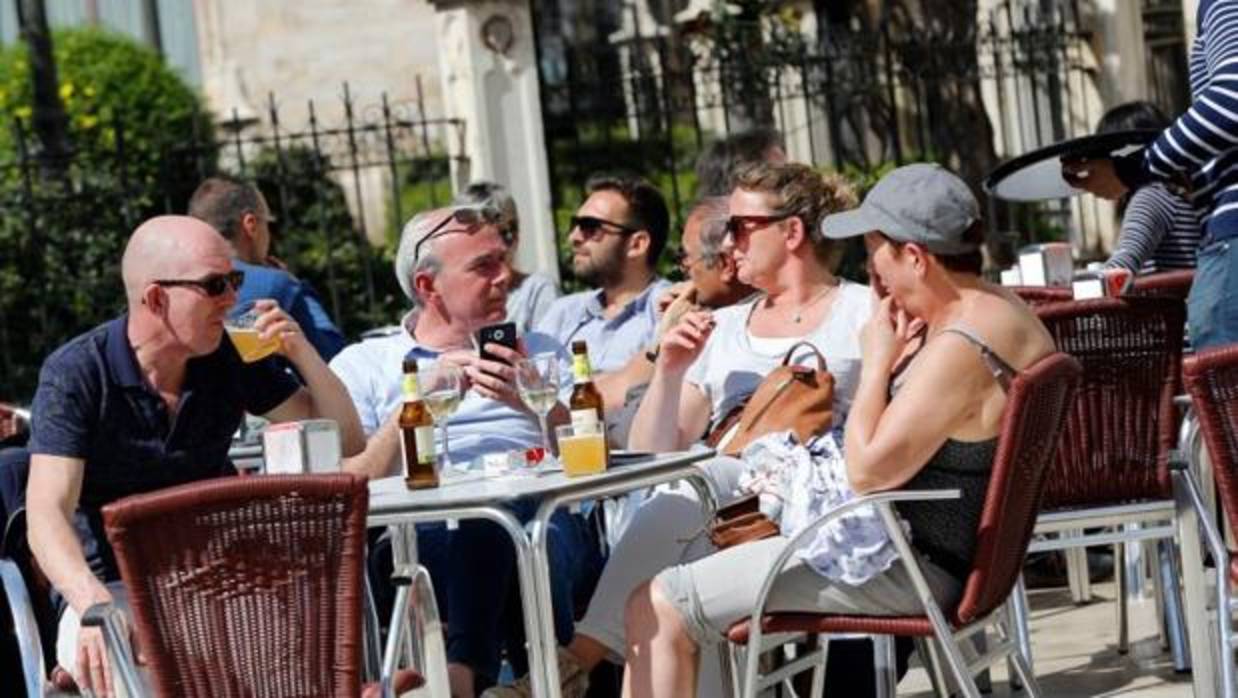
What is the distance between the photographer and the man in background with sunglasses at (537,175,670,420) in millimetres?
8789

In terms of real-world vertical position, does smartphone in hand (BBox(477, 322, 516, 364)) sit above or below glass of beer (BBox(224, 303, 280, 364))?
below

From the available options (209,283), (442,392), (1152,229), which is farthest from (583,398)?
(1152,229)

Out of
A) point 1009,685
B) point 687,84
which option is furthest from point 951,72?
point 1009,685

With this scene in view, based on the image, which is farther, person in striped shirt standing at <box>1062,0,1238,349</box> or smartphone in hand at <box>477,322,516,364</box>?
person in striped shirt standing at <box>1062,0,1238,349</box>

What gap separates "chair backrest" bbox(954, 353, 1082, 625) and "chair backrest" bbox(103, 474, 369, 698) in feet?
4.46

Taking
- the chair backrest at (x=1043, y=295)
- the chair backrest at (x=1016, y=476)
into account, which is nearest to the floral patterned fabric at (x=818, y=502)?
the chair backrest at (x=1016, y=476)

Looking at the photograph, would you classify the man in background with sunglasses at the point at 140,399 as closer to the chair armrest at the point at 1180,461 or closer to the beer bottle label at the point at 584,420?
the beer bottle label at the point at 584,420

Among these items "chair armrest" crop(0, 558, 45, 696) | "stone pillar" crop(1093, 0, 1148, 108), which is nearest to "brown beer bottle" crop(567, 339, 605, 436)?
"chair armrest" crop(0, 558, 45, 696)

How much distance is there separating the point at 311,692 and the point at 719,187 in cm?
406

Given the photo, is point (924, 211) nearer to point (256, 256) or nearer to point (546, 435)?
point (546, 435)

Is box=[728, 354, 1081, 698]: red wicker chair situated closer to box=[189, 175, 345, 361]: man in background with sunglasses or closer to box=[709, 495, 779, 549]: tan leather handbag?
box=[709, 495, 779, 549]: tan leather handbag

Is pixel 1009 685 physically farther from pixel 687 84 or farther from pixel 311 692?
pixel 687 84

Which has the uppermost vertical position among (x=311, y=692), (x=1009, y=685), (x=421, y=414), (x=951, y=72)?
(x=951, y=72)

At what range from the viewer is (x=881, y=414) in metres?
5.99
